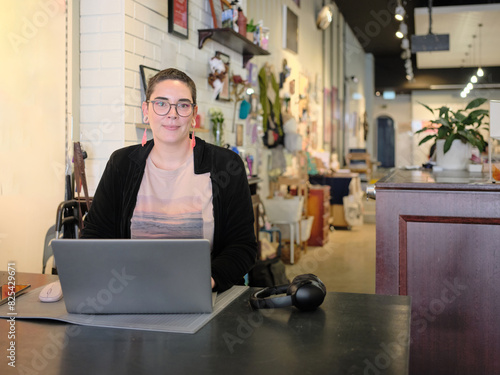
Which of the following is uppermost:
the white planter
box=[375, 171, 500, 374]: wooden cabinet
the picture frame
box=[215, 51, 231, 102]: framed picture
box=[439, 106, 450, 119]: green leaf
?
the picture frame

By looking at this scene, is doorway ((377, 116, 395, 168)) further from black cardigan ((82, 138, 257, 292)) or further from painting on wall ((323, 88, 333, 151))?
black cardigan ((82, 138, 257, 292))

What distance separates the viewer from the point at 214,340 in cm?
120

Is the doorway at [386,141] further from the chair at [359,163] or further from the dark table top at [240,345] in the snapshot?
the dark table top at [240,345]

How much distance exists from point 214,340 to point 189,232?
2.72 ft

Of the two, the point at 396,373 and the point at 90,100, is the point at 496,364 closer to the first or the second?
the point at 396,373

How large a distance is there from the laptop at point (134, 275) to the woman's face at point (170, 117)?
753mm

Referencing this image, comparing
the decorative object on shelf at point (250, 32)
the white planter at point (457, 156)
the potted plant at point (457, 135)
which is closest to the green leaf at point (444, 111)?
the potted plant at point (457, 135)

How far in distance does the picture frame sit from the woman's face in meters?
1.94

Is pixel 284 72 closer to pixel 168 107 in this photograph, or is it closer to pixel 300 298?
pixel 168 107

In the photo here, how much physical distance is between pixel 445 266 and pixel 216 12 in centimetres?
283

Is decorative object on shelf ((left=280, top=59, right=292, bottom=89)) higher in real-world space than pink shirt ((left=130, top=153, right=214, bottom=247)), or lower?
higher

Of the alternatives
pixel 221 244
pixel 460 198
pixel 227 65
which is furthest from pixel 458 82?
pixel 221 244

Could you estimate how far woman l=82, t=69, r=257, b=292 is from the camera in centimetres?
198

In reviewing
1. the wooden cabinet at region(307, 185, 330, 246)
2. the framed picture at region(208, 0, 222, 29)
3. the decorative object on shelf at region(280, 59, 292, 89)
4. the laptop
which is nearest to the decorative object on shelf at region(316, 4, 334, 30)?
the decorative object on shelf at region(280, 59, 292, 89)
